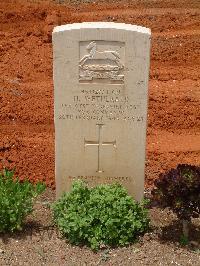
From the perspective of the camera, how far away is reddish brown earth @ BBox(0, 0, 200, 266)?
5.39 meters

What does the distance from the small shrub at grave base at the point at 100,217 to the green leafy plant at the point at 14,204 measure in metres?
0.29

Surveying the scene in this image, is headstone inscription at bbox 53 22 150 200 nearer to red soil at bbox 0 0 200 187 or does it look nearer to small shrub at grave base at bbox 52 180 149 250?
small shrub at grave base at bbox 52 180 149 250

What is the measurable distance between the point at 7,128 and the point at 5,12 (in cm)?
552

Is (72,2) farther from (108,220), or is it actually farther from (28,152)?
(108,220)

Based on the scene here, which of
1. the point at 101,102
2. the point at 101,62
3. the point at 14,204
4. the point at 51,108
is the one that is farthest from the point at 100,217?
the point at 51,108

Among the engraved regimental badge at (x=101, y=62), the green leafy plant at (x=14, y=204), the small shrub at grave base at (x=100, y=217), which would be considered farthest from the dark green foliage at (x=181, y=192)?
the green leafy plant at (x=14, y=204)

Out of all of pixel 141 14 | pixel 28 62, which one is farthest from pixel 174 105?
pixel 141 14

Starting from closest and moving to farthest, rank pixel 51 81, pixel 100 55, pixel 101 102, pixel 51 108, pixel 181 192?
pixel 181 192, pixel 100 55, pixel 101 102, pixel 51 108, pixel 51 81

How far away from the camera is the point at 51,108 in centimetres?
827

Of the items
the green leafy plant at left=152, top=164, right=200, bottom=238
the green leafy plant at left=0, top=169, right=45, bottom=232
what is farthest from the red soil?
the green leafy plant at left=152, top=164, right=200, bottom=238

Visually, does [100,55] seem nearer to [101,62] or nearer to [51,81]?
[101,62]

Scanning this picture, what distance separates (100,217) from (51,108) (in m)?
3.13

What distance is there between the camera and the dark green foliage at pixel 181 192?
5.08 m

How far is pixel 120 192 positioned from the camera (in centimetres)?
559
